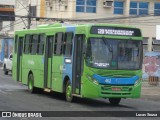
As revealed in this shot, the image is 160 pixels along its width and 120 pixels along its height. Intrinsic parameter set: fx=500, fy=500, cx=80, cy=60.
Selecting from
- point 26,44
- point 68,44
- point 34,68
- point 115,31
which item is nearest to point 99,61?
point 115,31

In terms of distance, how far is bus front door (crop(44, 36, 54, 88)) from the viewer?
21.2m

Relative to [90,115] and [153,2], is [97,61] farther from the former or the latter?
[153,2]

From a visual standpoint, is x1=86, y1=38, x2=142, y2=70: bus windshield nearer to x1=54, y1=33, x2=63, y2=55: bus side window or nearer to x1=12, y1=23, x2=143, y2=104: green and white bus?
x1=12, y1=23, x2=143, y2=104: green and white bus

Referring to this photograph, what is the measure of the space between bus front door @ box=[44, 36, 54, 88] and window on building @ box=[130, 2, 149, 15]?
160ft

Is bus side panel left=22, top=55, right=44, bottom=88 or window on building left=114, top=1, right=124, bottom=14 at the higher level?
window on building left=114, top=1, right=124, bottom=14

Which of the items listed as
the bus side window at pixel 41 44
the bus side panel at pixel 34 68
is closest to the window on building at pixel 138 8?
the bus side panel at pixel 34 68

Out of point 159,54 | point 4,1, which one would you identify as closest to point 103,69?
point 159,54

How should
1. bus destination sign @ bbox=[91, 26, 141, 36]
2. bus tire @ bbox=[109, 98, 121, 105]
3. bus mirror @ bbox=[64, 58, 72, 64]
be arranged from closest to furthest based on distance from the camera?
bus destination sign @ bbox=[91, 26, 141, 36]
bus mirror @ bbox=[64, 58, 72, 64]
bus tire @ bbox=[109, 98, 121, 105]

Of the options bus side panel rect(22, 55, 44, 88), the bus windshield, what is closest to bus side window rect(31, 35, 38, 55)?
bus side panel rect(22, 55, 44, 88)

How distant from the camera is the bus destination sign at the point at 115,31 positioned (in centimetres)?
1802

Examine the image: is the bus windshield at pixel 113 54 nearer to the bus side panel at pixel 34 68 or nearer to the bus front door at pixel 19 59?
the bus side panel at pixel 34 68

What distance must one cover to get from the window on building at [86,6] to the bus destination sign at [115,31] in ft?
157

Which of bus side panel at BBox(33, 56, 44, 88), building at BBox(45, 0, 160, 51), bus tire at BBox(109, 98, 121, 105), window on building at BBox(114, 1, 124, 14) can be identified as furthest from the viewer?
window on building at BBox(114, 1, 124, 14)

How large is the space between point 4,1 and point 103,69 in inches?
3800
